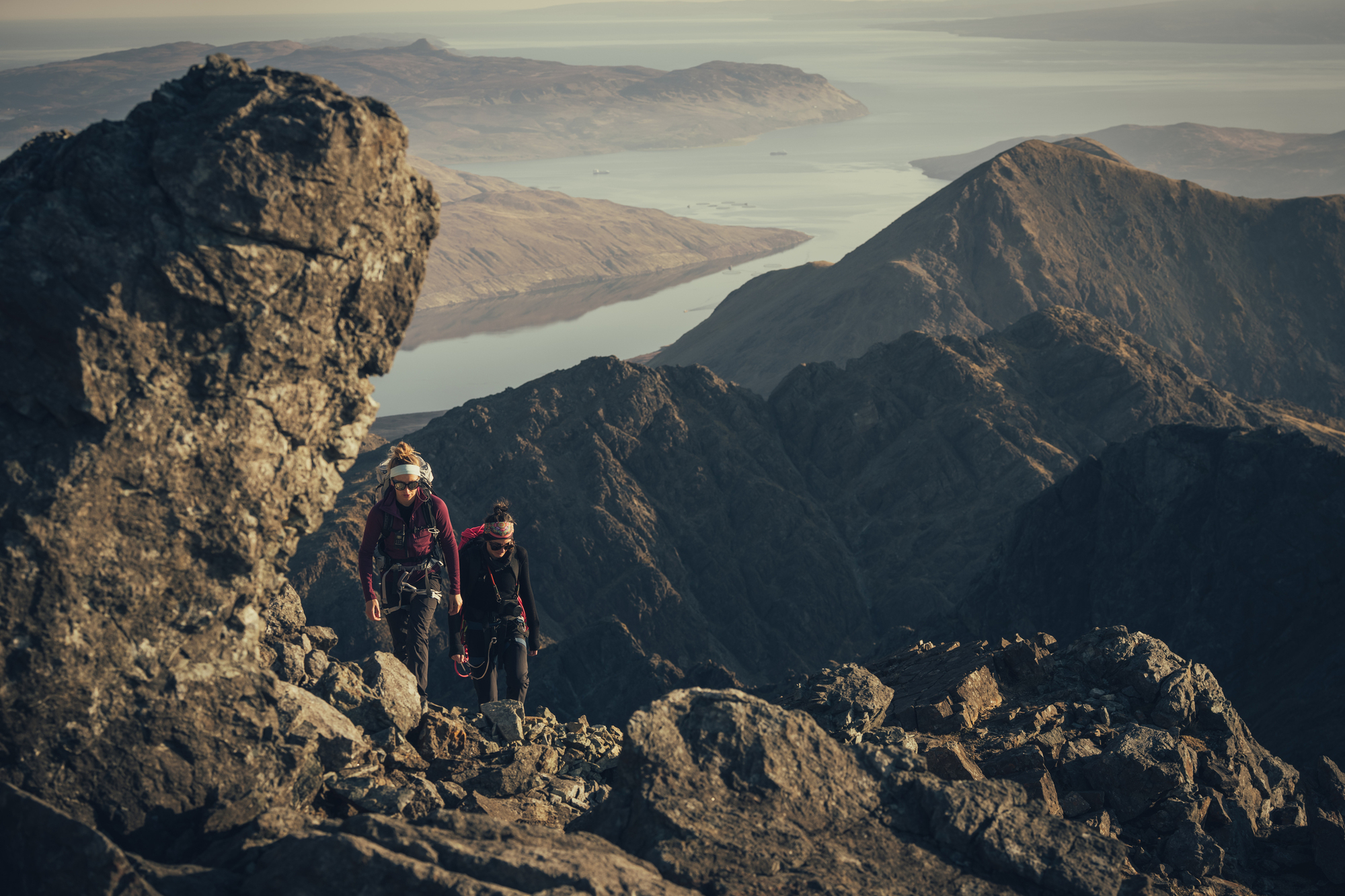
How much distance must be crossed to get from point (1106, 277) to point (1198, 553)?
59.0 meters

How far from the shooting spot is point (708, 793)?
6957 mm

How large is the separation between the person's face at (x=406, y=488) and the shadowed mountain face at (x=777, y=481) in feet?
77.7

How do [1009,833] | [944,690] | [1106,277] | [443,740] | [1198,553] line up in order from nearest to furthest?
[1009,833] < [443,740] < [944,690] < [1198,553] < [1106,277]

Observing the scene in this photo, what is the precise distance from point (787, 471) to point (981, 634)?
15.4m

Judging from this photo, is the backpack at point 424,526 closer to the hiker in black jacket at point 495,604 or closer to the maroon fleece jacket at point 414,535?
the maroon fleece jacket at point 414,535

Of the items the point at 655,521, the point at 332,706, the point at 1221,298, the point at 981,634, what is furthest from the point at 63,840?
the point at 1221,298

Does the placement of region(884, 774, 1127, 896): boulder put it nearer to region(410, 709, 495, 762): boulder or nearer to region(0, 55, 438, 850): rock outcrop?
region(410, 709, 495, 762): boulder

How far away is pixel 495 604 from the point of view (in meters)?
10.2

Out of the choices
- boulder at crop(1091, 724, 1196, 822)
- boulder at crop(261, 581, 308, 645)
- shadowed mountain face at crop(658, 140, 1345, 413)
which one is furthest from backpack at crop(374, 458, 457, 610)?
shadowed mountain face at crop(658, 140, 1345, 413)

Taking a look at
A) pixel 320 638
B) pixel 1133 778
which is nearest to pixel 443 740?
pixel 320 638

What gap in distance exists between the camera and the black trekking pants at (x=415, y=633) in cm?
1005

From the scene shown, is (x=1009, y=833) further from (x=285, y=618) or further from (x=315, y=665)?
(x=285, y=618)

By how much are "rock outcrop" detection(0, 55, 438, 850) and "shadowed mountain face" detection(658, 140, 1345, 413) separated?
6941cm

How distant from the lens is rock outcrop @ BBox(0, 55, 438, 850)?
20.8 ft
